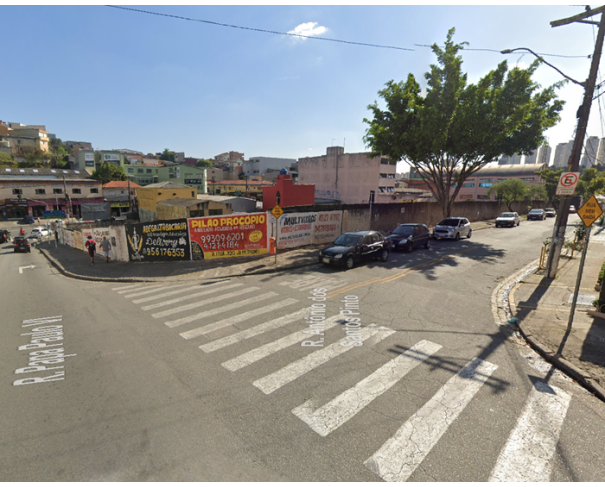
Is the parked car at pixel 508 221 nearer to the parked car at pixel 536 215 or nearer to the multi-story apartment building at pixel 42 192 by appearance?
the parked car at pixel 536 215

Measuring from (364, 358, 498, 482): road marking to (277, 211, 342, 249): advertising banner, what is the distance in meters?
13.8

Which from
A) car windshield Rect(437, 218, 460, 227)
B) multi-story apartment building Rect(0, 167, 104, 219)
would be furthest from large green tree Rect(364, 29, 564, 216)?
multi-story apartment building Rect(0, 167, 104, 219)

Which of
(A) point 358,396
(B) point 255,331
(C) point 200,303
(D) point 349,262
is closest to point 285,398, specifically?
(A) point 358,396

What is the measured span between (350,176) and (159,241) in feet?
135

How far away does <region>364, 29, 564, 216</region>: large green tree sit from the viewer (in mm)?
20297

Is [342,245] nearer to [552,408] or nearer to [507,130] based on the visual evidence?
[552,408]

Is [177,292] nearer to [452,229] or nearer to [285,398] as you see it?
[285,398]

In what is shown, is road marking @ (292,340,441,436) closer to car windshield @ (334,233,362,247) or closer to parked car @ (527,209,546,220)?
car windshield @ (334,233,362,247)

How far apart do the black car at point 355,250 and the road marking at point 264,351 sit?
6380 mm

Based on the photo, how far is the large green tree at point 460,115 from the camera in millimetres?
20297

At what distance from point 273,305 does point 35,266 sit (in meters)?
22.0

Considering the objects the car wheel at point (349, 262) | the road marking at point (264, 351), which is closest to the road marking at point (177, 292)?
the car wheel at point (349, 262)

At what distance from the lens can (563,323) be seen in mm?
8156

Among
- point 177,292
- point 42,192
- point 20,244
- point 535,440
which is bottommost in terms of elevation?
point 20,244
